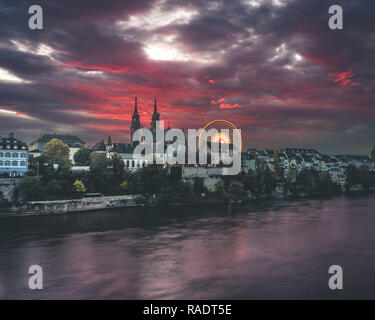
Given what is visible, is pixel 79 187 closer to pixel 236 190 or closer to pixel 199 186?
pixel 199 186

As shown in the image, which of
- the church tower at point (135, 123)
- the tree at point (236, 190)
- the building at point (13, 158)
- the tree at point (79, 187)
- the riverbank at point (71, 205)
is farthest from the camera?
the church tower at point (135, 123)

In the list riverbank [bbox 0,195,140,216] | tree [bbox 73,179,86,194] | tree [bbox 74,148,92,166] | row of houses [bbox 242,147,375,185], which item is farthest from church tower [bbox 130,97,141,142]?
tree [bbox 73,179,86,194]

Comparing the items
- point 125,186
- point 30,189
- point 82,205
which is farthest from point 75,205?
point 125,186

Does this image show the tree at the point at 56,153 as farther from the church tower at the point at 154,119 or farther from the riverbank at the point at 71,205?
the church tower at the point at 154,119

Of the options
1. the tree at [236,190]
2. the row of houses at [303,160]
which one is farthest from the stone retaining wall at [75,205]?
the row of houses at [303,160]

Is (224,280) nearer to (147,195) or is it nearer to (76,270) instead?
(76,270)

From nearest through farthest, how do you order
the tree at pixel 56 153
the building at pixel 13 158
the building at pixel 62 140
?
the building at pixel 13 158 < the tree at pixel 56 153 < the building at pixel 62 140
